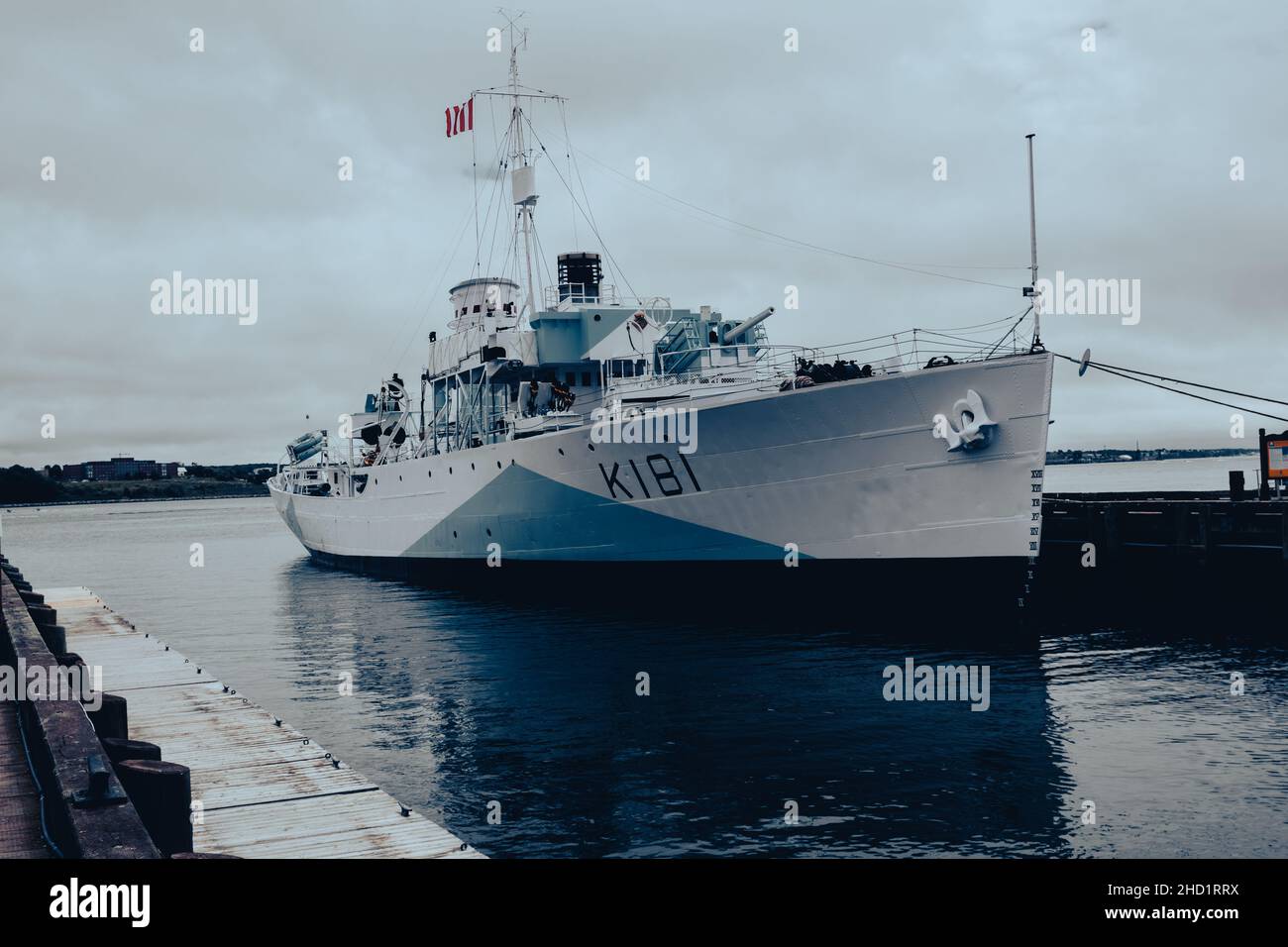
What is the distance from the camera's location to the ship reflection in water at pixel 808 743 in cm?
909

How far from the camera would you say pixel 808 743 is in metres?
12.0

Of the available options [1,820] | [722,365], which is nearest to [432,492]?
[722,365]

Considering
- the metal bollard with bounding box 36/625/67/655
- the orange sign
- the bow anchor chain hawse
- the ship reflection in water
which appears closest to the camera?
the ship reflection in water

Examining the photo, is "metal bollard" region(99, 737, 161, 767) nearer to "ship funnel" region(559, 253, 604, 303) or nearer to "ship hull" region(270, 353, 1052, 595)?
"ship hull" region(270, 353, 1052, 595)

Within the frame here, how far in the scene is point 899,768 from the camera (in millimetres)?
10930

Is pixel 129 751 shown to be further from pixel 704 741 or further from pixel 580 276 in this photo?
pixel 580 276

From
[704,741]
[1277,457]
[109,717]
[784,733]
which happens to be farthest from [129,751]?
[1277,457]

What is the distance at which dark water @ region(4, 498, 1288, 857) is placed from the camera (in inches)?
360

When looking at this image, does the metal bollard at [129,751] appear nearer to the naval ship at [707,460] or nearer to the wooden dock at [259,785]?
the wooden dock at [259,785]

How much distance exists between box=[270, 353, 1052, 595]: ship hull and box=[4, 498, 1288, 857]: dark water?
1.36 m

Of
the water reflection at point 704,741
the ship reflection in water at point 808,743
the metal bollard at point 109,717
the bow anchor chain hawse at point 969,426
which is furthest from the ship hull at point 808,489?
the metal bollard at point 109,717

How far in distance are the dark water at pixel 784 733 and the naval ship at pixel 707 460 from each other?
1468 mm

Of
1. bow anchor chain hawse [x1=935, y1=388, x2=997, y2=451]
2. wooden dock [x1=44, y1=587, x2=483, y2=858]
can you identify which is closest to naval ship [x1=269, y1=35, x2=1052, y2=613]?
bow anchor chain hawse [x1=935, y1=388, x2=997, y2=451]

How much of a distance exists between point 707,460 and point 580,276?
1117 centimetres
